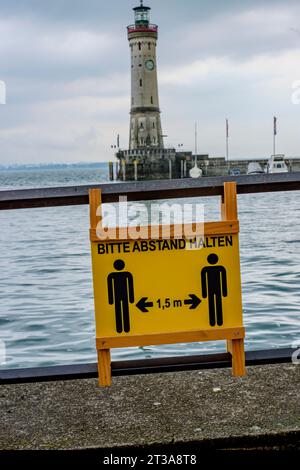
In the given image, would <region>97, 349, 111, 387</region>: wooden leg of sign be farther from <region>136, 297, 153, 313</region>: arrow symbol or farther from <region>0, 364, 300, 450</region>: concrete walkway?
<region>136, 297, 153, 313</region>: arrow symbol

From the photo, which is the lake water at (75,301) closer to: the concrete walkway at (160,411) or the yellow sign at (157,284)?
the concrete walkway at (160,411)

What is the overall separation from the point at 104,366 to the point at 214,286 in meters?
0.81

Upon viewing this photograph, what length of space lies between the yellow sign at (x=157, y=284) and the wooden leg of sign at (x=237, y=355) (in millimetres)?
258

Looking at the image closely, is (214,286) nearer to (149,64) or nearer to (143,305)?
(143,305)

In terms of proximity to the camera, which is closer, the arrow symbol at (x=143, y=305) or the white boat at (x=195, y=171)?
the arrow symbol at (x=143, y=305)

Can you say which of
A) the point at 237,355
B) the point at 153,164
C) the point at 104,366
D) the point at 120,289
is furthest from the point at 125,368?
the point at 153,164

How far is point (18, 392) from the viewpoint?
15.0 feet

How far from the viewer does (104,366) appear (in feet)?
13.4

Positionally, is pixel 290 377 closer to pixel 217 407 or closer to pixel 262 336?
pixel 217 407

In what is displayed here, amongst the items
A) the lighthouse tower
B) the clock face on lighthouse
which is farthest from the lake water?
the clock face on lighthouse

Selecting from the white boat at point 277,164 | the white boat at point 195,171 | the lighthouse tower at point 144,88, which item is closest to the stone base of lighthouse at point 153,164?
the lighthouse tower at point 144,88

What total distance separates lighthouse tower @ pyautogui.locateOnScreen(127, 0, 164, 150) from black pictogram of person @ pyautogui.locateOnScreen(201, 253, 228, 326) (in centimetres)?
9805

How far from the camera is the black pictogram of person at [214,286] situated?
3.95m

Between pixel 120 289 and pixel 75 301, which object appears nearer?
pixel 120 289
